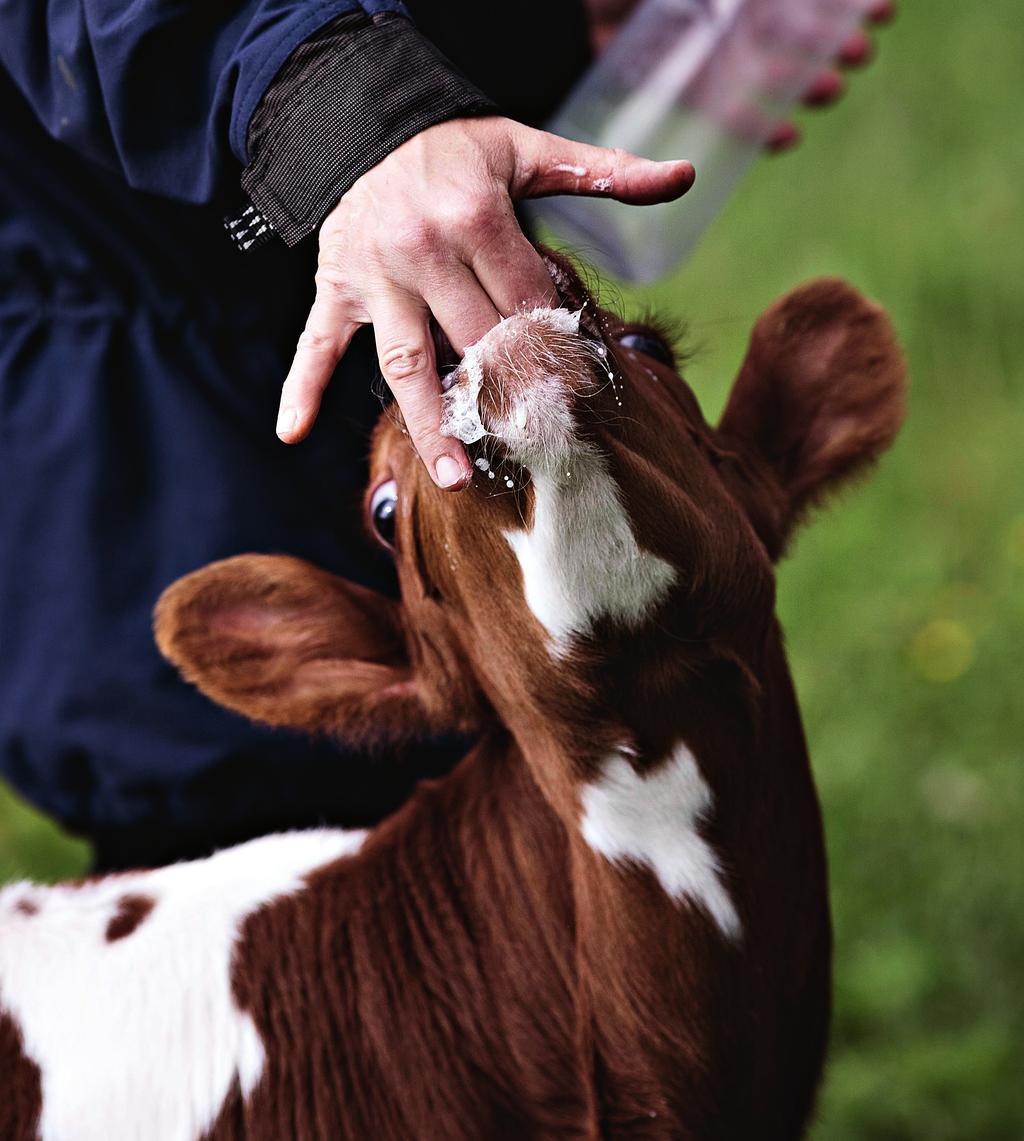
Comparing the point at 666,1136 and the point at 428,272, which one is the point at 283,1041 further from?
the point at 428,272

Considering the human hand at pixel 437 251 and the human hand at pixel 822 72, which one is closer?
the human hand at pixel 437 251

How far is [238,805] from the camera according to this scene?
2.55 metres

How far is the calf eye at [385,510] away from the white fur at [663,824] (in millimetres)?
397

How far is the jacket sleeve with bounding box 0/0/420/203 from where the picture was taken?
1561 mm

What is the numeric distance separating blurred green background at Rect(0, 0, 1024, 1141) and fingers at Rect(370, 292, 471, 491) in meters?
0.67

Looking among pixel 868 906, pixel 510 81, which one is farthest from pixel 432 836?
pixel 868 906

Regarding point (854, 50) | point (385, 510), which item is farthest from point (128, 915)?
point (854, 50)

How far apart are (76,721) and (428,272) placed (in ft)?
4.52

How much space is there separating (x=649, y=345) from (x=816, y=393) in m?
0.35

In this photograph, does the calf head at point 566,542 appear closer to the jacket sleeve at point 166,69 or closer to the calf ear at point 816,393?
the calf ear at point 816,393

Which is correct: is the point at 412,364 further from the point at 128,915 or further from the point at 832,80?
the point at 832,80

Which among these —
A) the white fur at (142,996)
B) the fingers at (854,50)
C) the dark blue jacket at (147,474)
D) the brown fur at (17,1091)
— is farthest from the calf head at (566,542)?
the fingers at (854,50)

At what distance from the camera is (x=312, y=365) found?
56.6 inches

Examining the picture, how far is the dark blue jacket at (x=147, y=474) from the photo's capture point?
2.29 meters
